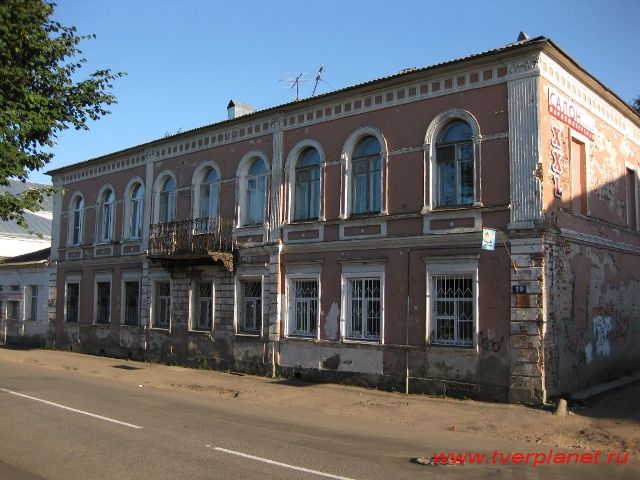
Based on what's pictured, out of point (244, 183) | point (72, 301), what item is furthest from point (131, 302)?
point (244, 183)

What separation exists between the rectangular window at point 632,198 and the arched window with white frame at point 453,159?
6.17m

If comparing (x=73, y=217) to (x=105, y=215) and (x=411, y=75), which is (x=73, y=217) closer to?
(x=105, y=215)

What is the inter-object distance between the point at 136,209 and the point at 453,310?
45.8 ft

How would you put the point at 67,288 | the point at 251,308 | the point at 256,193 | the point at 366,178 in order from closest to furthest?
the point at 366,178, the point at 251,308, the point at 256,193, the point at 67,288

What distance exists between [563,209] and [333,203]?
580 centimetres

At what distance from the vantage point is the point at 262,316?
17.6 m

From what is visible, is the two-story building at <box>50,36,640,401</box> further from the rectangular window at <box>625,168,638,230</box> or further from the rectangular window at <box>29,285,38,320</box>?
the rectangular window at <box>29,285,38,320</box>

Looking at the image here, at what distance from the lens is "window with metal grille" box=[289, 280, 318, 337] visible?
16.6m

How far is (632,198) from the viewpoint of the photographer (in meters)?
17.6

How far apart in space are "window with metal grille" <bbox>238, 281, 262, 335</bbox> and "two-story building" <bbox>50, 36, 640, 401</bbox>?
7 centimetres

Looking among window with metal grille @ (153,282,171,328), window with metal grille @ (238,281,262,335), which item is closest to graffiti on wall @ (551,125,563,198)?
window with metal grille @ (238,281,262,335)

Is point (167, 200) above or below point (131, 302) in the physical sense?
above

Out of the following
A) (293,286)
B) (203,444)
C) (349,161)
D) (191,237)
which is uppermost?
(349,161)

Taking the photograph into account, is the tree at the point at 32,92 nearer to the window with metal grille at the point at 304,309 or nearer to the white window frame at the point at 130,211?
the window with metal grille at the point at 304,309
